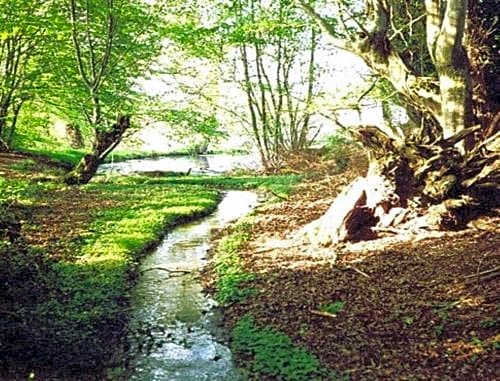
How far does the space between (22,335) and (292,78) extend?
944 inches

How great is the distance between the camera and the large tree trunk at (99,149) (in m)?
19.3

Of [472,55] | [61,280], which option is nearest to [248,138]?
[472,55]

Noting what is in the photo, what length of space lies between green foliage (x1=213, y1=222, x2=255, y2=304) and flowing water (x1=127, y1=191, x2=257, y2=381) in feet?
1.01

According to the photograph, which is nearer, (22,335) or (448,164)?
(22,335)

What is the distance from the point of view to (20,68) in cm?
2097

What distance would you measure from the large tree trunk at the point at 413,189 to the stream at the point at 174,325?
2631mm

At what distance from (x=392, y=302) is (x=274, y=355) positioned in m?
1.71

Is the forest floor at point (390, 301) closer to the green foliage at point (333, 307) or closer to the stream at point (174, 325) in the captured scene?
the green foliage at point (333, 307)

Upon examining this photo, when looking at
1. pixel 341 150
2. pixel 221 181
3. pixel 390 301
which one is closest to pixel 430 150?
pixel 390 301

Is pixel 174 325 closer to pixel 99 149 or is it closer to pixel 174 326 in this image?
pixel 174 326

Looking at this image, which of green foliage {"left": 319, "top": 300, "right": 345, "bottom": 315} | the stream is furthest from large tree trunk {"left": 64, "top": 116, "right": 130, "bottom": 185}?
green foliage {"left": 319, "top": 300, "right": 345, "bottom": 315}

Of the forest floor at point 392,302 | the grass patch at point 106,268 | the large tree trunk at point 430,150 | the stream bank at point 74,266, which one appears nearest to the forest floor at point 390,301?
the forest floor at point 392,302

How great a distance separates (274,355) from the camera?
235 inches

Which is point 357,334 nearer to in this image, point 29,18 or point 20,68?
point 29,18
